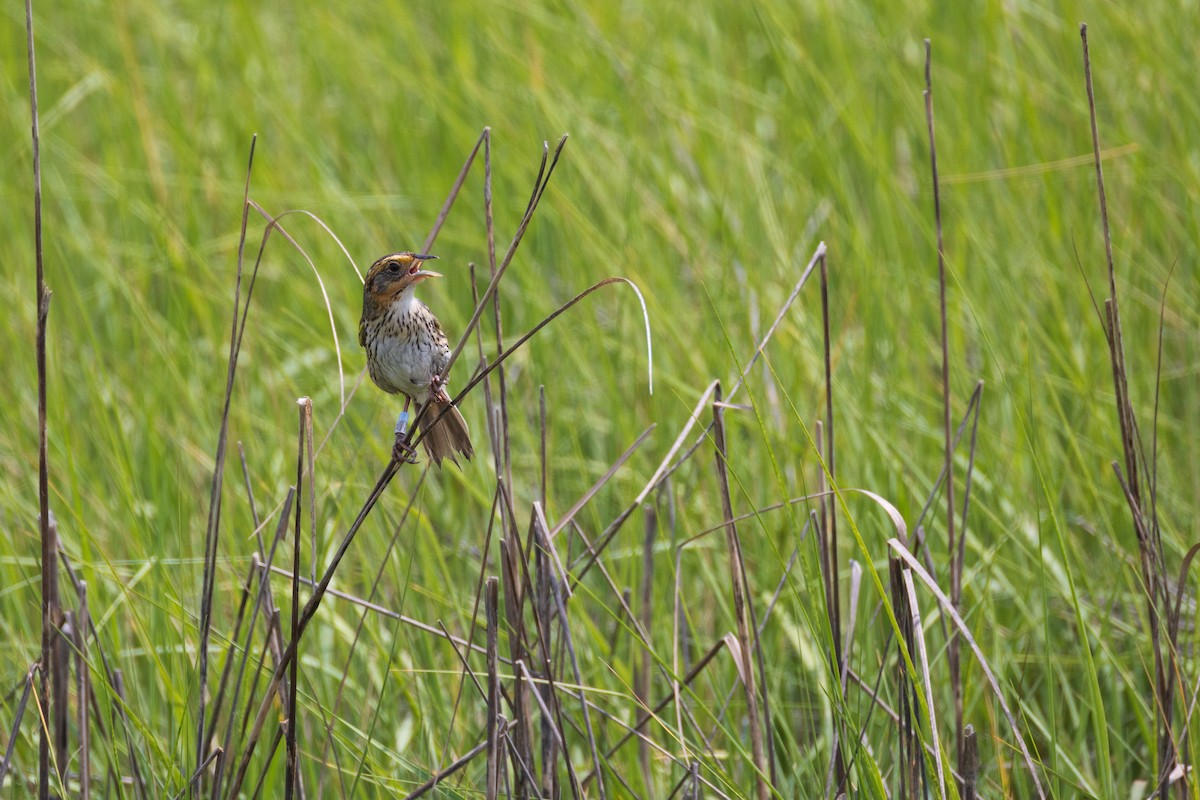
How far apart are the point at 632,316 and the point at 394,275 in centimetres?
145

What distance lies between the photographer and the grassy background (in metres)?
3.36

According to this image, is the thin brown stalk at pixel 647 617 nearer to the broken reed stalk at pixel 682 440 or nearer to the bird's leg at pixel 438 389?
the broken reed stalk at pixel 682 440

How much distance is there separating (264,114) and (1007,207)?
11.0 feet

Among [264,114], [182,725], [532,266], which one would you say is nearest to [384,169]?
[264,114]

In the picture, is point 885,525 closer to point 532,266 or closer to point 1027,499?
point 1027,499

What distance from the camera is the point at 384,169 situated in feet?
19.6

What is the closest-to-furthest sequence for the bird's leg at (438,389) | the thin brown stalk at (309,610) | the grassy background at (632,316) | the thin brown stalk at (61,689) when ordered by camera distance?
the thin brown stalk at (309,610) < the thin brown stalk at (61,689) < the bird's leg at (438,389) < the grassy background at (632,316)

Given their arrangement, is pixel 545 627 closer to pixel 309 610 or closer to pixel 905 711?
pixel 309 610

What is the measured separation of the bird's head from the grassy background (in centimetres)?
36

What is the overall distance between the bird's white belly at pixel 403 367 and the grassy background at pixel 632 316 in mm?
176

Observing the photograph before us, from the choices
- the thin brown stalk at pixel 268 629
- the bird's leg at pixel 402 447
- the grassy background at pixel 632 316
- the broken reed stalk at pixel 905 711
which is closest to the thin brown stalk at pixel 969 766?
the broken reed stalk at pixel 905 711

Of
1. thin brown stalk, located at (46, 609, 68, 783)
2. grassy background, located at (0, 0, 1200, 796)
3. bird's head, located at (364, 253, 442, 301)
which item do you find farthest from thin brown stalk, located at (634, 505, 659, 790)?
thin brown stalk, located at (46, 609, 68, 783)

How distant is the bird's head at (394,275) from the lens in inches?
125

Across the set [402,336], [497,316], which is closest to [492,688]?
[497,316]
